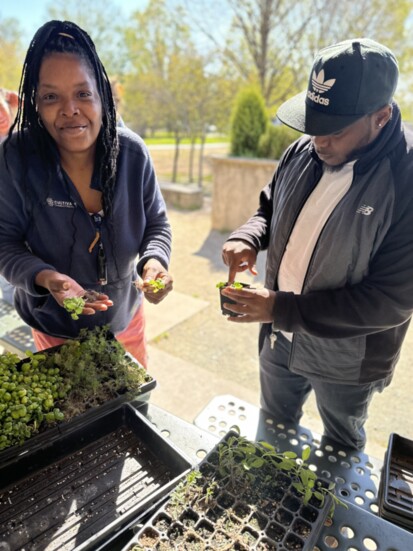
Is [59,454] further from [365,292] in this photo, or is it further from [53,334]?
[365,292]

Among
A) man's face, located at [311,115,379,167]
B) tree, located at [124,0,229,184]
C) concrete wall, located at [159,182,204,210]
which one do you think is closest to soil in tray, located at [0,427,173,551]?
man's face, located at [311,115,379,167]

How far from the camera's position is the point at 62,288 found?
53.9 inches

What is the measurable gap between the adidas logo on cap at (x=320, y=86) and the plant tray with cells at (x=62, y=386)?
3.51ft

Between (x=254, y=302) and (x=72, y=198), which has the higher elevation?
(x=72, y=198)

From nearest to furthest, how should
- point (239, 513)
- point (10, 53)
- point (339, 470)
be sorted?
point (239, 513) → point (339, 470) → point (10, 53)

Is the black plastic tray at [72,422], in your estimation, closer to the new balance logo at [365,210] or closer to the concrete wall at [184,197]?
the new balance logo at [365,210]

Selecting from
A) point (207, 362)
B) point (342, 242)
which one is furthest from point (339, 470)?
point (207, 362)

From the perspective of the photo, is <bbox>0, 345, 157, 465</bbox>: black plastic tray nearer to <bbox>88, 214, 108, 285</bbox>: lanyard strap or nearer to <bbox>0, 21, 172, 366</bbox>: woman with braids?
<bbox>0, 21, 172, 366</bbox>: woman with braids

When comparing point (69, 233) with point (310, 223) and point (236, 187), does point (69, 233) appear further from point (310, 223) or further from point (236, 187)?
point (236, 187)

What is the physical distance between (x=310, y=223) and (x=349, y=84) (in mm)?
474

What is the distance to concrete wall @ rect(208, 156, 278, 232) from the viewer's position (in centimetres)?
613

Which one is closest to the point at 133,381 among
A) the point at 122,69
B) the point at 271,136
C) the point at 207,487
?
the point at 207,487

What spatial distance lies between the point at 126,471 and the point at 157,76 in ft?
36.4

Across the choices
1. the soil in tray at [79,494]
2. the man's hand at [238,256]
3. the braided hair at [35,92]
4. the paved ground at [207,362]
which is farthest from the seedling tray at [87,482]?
the paved ground at [207,362]
